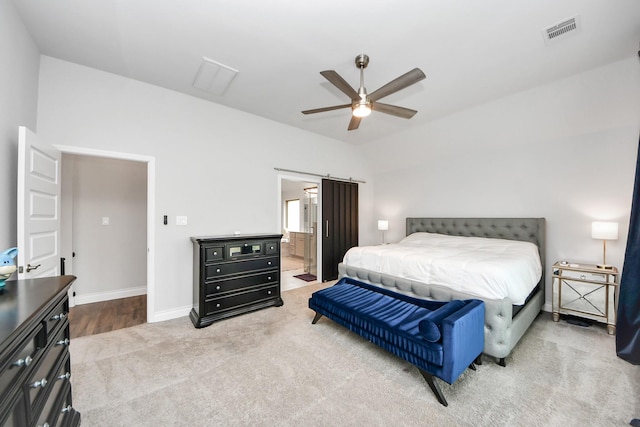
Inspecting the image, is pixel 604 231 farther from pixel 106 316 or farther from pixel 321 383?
pixel 106 316

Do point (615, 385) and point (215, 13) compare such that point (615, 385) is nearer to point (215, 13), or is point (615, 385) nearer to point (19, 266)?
point (215, 13)

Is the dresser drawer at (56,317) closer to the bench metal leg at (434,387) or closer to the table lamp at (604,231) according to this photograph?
the bench metal leg at (434,387)

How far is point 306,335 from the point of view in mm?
2924

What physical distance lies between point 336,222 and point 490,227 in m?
2.71

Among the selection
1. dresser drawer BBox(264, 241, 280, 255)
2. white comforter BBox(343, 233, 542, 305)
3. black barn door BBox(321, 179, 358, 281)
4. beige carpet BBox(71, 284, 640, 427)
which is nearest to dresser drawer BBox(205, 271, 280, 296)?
dresser drawer BBox(264, 241, 280, 255)

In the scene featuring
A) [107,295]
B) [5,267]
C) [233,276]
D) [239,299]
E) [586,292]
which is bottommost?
[107,295]

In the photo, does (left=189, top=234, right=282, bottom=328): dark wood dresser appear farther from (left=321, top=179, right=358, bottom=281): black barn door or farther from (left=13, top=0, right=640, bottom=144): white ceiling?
(left=13, top=0, right=640, bottom=144): white ceiling

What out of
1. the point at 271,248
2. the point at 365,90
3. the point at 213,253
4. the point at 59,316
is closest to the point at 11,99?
the point at 59,316

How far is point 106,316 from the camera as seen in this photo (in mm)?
3412

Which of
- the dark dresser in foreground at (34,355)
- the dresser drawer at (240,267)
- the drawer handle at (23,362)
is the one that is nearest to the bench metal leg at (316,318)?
the dresser drawer at (240,267)

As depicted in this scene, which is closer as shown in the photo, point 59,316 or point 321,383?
point 59,316

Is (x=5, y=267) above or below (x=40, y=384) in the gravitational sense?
above

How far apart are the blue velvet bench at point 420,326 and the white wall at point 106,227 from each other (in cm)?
347

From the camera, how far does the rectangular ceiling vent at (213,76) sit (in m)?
2.81
